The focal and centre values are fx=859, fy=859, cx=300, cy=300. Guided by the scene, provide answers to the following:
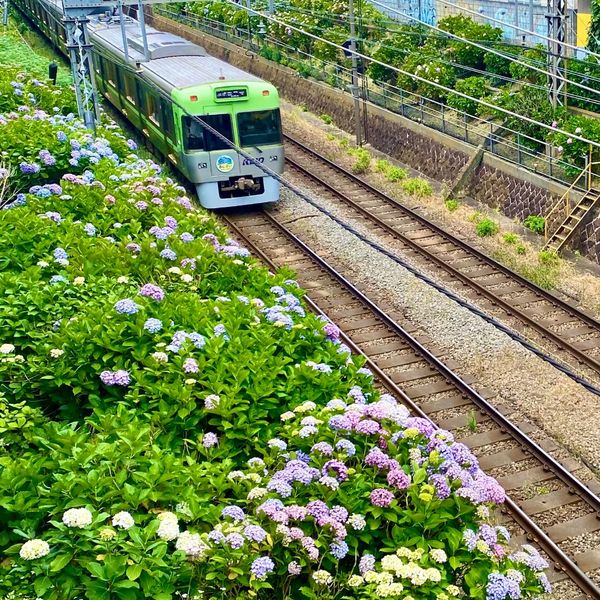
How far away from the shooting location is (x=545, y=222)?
1617cm

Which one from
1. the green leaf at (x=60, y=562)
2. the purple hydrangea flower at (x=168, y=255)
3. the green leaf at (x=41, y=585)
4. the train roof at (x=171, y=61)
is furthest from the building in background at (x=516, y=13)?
the green leaf at (x=41, y=585)

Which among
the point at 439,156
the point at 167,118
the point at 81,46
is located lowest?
the point at 439,156

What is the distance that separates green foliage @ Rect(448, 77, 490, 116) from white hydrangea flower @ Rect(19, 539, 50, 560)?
18973 millimetres

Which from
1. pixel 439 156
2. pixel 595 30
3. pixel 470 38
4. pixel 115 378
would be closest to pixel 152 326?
pixel 115 378

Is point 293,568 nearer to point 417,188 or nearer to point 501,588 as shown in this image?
point 501,588

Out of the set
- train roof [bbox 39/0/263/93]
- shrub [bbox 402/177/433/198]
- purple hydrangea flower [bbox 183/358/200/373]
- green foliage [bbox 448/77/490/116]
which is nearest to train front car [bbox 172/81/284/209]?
train roof [bbox 39/0/263/93]

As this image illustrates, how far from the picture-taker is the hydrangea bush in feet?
13.6

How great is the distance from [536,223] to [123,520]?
13.7m

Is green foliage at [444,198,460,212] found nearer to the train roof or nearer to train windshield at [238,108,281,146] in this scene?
train windshield at [238,108,281,146]

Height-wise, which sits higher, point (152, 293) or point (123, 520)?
point (123, 520)

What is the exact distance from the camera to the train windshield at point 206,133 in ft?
53.4

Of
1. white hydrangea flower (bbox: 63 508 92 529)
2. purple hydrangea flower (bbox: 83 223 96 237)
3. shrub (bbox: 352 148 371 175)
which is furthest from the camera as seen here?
shrub (bbox: 352 148 371 175)

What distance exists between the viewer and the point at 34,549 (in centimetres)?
392

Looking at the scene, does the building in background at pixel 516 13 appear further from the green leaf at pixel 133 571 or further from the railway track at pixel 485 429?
the green leaf at pixel 133 571
